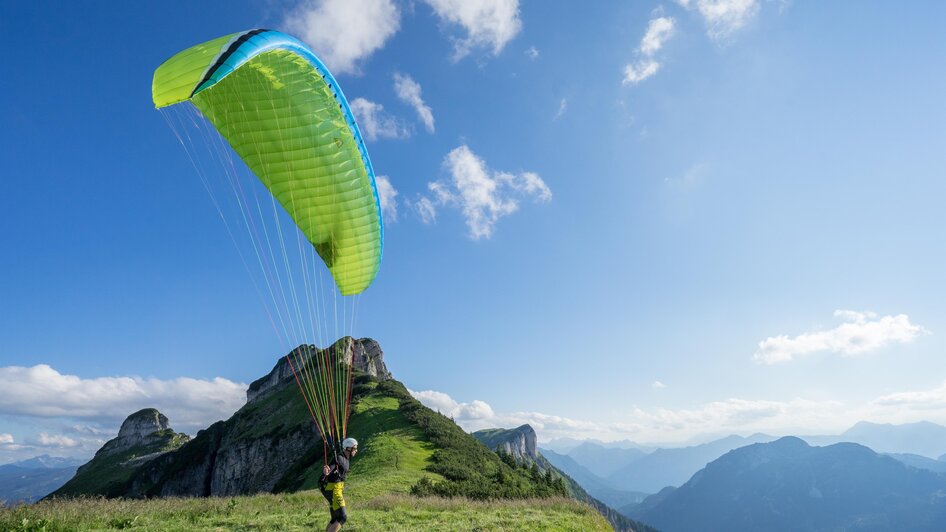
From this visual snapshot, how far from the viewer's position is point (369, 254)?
14.0 meters

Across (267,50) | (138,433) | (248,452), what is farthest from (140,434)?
(267,50)

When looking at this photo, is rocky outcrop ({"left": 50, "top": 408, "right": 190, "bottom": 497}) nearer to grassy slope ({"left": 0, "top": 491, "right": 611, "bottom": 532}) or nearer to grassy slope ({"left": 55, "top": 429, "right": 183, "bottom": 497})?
grassy slope ({"left": 55, "top": 429, "right": 183, "bottom": 497})

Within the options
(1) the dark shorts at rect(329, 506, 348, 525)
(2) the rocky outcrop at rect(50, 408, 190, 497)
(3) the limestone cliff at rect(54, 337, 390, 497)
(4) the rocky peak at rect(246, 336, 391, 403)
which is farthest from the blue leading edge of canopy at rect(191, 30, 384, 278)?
(2) the rocky outcrop at rect(50, 408, 190, 497)

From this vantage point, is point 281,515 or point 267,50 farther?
point 281,515

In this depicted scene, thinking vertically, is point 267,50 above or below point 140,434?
above

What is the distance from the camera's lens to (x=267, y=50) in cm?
951

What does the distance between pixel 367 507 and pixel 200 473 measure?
7004 cm

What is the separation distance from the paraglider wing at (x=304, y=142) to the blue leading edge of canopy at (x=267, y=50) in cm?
3

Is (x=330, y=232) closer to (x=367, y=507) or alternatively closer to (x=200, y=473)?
(x=367, y=507)

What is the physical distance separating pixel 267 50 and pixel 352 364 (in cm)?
6538

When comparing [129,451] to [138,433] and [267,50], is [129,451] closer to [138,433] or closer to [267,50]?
[138,433]

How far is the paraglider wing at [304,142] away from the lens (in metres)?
11.5

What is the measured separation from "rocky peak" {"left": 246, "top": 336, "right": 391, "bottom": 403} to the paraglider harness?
62.8 metres

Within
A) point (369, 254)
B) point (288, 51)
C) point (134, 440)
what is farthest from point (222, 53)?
point (134, 440)
